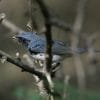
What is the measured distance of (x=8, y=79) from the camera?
340 inches

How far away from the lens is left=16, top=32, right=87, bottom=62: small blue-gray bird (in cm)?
387

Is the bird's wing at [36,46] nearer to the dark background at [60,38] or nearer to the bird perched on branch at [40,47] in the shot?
the bird perched on branch at [40,47]

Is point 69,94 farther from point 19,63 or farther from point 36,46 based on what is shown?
point 19,63

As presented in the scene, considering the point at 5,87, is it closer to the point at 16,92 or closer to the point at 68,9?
the point at 68,9

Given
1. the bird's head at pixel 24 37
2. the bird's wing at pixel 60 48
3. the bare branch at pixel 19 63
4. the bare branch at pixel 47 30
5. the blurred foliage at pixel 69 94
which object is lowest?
the blurred foliage at pixel 69 94

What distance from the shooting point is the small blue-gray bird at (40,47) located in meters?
3.87

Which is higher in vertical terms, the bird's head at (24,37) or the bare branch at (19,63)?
the bird's head at (24,37)

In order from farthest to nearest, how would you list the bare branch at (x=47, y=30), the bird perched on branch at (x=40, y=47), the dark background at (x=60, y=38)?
the dark background at (x=60, y=38) < the bird perched on branch at (x=40, y=47) < the bare branch at (x=47, y=30)

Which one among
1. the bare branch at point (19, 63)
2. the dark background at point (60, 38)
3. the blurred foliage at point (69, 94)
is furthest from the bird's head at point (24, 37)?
the dark background at point (60, 38)

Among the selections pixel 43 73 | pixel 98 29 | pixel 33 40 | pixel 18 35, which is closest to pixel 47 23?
pixel 43 73

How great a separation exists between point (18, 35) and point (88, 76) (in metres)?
4.07

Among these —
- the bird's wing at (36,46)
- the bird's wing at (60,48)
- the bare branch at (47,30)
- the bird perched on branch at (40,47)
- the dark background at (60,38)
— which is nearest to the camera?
the bare branch at (47,30)

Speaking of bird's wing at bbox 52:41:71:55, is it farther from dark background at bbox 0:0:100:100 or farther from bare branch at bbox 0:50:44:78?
dark background at bbox 0:0:100:100

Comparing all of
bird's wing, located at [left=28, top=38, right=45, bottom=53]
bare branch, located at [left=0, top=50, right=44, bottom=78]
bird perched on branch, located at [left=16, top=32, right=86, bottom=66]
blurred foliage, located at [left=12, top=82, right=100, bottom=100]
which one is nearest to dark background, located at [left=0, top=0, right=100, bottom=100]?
blurred foliage, located at [left=12, top=82, right=100, bottom=100]
